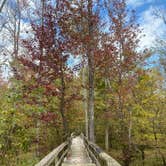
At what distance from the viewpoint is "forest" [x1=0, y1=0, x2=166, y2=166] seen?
26.3 feet

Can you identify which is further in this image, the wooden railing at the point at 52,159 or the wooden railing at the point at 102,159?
the wooden railing at the point at 52,159

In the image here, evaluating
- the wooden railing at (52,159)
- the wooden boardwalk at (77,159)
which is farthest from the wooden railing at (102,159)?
the wooden boardwalk at (77,159)

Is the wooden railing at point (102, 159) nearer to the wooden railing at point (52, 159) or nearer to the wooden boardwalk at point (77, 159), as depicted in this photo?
the wooden railing at point (52, 159)

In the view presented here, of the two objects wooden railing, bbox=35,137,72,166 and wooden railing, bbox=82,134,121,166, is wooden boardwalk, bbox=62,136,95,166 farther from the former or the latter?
wooden railing, bbox=35,137,72,166

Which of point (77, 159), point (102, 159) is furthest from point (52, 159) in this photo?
point (77, 159)

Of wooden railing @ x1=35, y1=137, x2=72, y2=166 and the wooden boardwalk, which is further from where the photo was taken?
the wooden boardwalk

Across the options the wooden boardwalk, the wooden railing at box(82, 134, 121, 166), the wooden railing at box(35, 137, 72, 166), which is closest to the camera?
the wooden railing at box(82, 134, 121, 166)

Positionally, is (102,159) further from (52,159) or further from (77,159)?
(77,159)

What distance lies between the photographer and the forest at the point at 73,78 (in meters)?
8.01

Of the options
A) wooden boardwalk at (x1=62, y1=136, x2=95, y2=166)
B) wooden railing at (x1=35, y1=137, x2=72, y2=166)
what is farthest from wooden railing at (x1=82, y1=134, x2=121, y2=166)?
wooden boardwalk at (x1=62, y1=136, x2=95, y2=166)

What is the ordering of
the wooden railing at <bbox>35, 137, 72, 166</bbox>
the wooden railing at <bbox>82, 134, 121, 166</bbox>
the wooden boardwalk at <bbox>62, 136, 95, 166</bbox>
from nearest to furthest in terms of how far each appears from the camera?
the wooden railing at <bbox>82, 134, 121, 166</bbox>, the wooden railing at <bbox>35, 137, 72, 166</bbox>, the wooden boardwalk at <bbox>62, 136, 95, 166</bbox>

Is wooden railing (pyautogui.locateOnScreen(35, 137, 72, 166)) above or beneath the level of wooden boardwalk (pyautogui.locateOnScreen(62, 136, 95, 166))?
above

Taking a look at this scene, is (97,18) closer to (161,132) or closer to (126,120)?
(126,120)

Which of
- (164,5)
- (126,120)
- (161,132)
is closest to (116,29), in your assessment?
(164,5)
